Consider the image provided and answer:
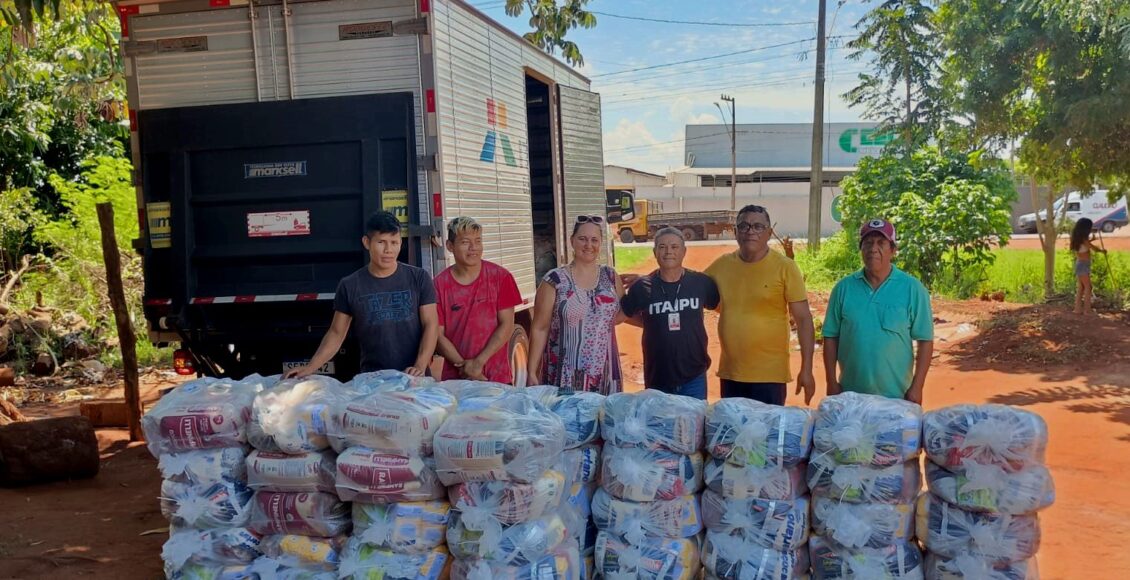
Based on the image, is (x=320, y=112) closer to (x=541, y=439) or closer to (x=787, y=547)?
(x=541, y=439)

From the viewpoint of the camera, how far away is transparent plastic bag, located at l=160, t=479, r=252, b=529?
3.44m

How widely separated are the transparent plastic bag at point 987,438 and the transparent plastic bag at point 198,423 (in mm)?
2591

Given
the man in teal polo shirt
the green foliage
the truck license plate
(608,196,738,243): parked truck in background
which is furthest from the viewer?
(608,196,738,243): parked truck in background

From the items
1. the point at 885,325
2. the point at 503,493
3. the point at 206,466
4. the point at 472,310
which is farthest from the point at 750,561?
the point at 206,466

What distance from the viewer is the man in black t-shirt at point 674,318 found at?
424cm

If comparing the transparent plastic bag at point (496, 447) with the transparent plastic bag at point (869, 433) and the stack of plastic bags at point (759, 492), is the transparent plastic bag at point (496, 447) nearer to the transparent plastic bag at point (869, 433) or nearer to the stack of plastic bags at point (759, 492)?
the stack of plastic bags at point (759, 492)

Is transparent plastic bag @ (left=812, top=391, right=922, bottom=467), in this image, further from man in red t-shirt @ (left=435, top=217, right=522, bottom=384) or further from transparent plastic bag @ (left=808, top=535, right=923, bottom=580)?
man in red t-shirt @ (left=435, top=217, right=522, bottom=384)

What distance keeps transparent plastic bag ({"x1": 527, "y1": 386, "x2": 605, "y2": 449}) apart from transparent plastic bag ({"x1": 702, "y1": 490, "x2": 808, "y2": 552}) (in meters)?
0.56

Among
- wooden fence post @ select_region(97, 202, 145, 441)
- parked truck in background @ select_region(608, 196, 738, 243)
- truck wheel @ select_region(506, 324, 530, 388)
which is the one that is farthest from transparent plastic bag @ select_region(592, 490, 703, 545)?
parked truck in background @ select_region(608, 196, 738, 243)

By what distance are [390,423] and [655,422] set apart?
3.22 ft

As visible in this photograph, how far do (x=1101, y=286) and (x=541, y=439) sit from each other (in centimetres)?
1262

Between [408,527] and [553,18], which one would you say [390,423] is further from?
[553,18]

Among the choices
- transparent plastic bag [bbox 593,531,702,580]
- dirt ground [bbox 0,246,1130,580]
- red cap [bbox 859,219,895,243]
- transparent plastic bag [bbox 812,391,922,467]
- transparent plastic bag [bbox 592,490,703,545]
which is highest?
red cap [bbox 859,219,895,243]

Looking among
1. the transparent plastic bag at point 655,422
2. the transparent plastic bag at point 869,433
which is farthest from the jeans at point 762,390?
the transparent plastic bag at point 869,433
